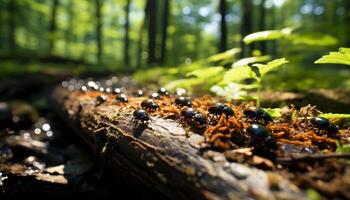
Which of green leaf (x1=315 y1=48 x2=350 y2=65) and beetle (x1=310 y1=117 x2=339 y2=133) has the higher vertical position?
green leaf (x1=315 y1=48 x2=350 y2=65)

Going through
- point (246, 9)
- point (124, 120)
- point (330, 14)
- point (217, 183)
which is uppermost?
point (330, 14)

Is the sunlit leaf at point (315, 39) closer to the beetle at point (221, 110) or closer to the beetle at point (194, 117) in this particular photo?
the beetle at point (221, 110)

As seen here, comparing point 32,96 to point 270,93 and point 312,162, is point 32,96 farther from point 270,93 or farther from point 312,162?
point 312,162

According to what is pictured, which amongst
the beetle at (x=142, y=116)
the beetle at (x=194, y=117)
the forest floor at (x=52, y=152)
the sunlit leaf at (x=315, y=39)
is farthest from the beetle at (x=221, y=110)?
the sunlit leaf at (x=315, y=39)

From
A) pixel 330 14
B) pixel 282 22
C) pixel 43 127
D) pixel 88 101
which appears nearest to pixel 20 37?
pixel 282 22

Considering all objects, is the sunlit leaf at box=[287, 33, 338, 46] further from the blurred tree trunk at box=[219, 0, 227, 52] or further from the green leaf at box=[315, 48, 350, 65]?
the blurred tree trunk at box=[219, 0, 227, 52]

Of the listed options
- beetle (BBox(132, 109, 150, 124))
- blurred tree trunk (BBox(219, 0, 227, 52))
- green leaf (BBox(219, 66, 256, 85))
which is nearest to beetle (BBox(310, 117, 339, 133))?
green leaf (BBox(219, 66, 256, 85))

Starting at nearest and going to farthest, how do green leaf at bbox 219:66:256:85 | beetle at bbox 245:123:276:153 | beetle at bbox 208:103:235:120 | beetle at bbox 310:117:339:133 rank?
beetle at bbox 245:123:276:153 → beetle at bbox 310:117:339:133 → beetle at bbox 208:103:235:120 → green leaf at bbox 219:66:256:85
